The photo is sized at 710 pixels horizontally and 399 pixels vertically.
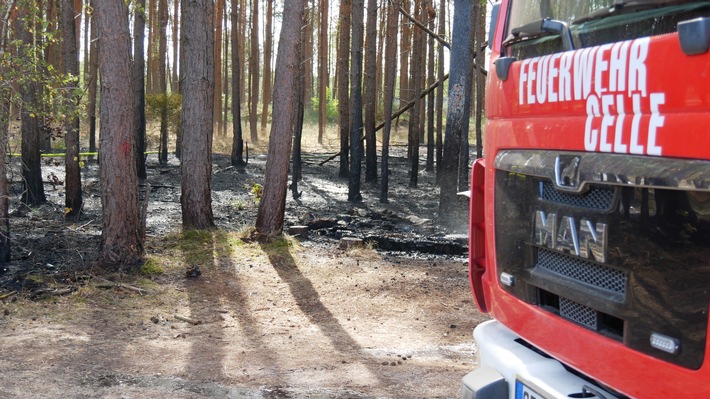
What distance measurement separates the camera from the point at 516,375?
296cm

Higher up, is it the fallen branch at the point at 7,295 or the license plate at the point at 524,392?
the license plate at the point at 524,392

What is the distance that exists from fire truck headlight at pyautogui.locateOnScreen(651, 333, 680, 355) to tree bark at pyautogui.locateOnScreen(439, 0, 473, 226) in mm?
11942

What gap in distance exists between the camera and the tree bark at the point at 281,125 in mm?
10656

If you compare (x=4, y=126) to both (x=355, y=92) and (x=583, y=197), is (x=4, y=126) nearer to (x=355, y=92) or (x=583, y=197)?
(x=583, y=197)

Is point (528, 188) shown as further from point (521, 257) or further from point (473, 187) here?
point (473, 187)

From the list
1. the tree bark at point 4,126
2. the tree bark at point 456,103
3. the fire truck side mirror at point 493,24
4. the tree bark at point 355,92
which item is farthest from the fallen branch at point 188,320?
the tree bark at point 355,92

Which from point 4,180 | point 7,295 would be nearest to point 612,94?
point 7,295

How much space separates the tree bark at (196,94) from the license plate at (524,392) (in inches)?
344

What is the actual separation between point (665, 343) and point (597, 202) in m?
0.51

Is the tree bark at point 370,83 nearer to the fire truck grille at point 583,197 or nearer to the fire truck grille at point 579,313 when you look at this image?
the fire truck grille at point 583,197

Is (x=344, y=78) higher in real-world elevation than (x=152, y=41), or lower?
lower

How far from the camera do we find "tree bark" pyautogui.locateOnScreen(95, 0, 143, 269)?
28.0 ft

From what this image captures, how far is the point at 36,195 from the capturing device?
14867mm

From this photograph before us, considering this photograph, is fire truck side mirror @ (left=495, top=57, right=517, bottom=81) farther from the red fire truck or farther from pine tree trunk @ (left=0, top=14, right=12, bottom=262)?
pine tree trunk @ (left=0, top=14, right=12, bottom=262)
